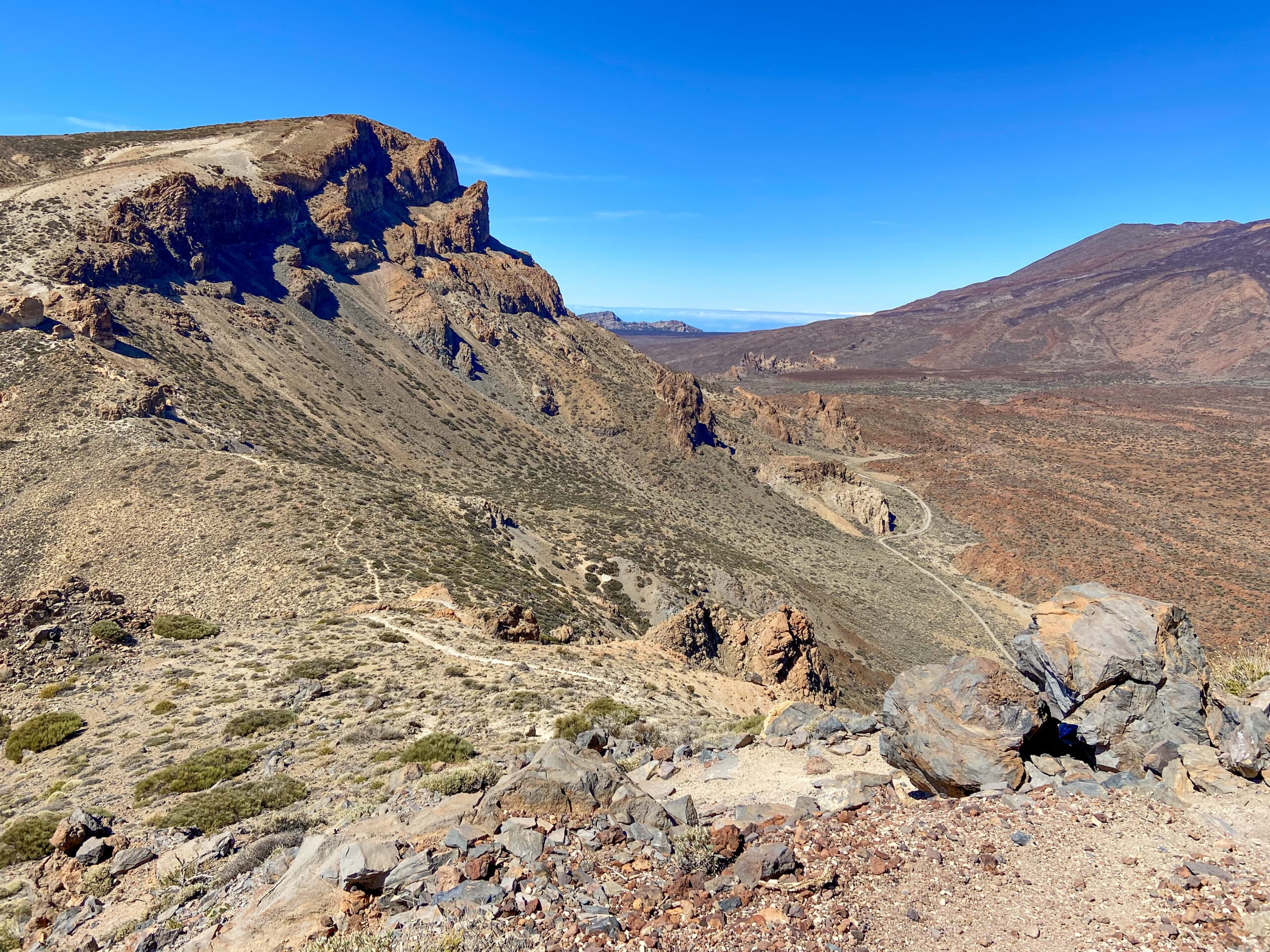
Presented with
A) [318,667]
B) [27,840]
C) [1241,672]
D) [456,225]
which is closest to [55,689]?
[318,667]

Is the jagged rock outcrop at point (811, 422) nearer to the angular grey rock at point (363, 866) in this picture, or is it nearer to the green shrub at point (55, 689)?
the green shrub at point (55, 689)

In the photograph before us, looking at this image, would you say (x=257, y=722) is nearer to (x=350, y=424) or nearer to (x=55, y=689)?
(x=55, y=689)

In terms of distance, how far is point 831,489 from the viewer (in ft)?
226

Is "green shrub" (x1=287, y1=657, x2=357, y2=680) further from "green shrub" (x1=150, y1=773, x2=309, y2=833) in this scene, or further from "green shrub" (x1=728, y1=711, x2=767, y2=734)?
"green shrub" (x1=728, y1=711, x2=767, y2=734)

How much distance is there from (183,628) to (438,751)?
12.5 meters

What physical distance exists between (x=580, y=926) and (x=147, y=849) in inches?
310

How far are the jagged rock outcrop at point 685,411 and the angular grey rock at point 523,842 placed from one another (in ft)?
201

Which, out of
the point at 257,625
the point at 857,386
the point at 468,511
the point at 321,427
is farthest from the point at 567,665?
the point at 857,386

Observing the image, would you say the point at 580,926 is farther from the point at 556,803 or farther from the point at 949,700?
the point at 949,700

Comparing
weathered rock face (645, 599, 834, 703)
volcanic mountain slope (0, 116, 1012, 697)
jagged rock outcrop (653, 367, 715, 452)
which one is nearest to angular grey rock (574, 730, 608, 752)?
weathered rock face (645, 599, 834, 703)

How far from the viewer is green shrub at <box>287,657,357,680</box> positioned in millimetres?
17312

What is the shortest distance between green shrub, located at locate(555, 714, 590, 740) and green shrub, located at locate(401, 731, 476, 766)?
2.02m

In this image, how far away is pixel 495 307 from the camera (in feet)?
266

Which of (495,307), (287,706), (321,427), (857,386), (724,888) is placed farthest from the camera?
(857,386)
